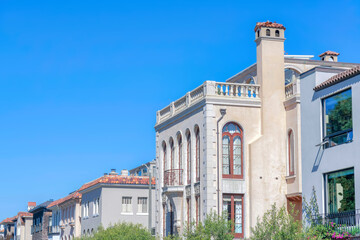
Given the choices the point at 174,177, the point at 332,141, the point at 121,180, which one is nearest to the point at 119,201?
the point at 121,180

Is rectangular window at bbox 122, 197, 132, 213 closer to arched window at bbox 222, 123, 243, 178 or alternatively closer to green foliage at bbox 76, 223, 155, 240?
green foliage at bbox 76, 223, 155, 240

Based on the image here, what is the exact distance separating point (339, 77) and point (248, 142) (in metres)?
11.9

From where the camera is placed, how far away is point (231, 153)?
135 feet

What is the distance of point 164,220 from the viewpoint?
4684cm

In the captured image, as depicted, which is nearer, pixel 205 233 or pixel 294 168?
pixel 205 233

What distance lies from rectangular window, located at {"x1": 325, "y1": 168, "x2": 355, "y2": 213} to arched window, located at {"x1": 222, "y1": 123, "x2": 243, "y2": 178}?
35.3 feet

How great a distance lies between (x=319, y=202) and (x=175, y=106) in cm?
1741

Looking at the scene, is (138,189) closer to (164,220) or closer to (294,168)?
(164,220)

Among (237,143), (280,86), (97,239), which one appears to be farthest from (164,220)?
(280,86)

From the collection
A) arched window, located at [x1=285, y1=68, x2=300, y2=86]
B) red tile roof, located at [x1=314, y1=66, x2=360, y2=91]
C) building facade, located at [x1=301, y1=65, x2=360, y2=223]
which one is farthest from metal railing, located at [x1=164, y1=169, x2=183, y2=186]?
red tile roof, located at [x1=314, y1=66, x2=360, y2=91]

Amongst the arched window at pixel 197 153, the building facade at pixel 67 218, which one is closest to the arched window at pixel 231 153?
the arched window at pixel 197 153

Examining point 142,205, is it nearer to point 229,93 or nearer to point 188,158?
point 188,158

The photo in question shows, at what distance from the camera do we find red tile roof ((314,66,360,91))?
95.3ft

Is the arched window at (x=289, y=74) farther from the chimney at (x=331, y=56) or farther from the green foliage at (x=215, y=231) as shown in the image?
the green foliage at (x=215, y=231)
